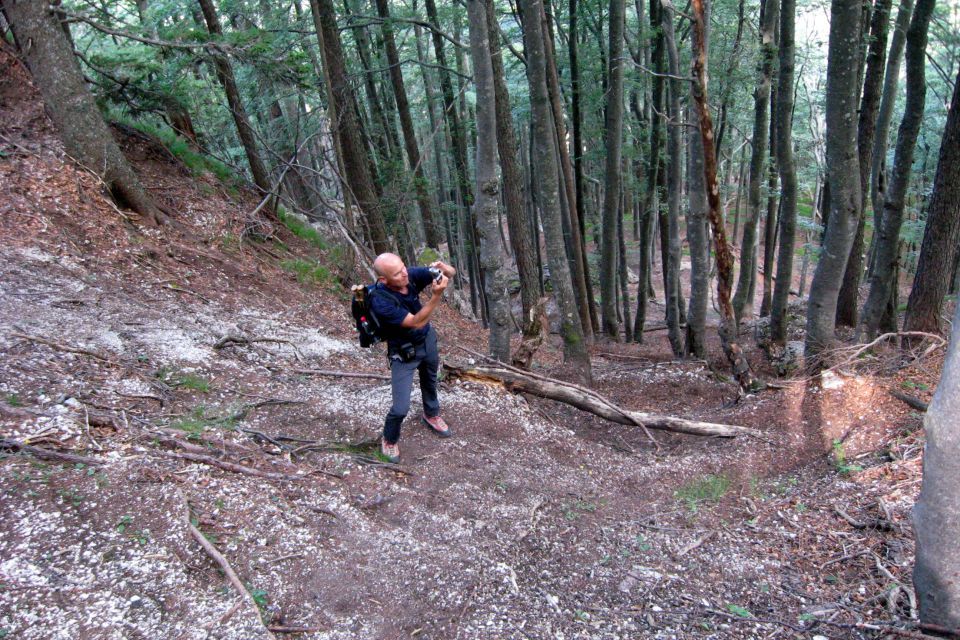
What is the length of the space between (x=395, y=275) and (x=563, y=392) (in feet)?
9.60

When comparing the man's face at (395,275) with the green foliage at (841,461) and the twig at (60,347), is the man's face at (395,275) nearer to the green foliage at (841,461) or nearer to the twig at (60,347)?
the twig at (60,347)

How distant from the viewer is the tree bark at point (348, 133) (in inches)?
405

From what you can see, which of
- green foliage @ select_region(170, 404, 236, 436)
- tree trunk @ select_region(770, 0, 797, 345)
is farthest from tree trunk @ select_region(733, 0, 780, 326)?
green foliage @ select_region(170, 404, 236, 436)

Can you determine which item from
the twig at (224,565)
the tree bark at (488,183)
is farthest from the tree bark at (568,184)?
the twig at (224,565)

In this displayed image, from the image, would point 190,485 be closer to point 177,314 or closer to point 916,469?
point 177,314

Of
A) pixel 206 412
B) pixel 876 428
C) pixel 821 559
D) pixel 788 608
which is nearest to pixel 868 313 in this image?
pixel 876 428

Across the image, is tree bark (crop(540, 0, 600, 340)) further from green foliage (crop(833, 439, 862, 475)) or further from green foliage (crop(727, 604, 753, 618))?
green foliage (crop(727, 604, 753, 618))

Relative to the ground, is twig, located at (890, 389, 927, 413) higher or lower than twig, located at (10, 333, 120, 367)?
lower

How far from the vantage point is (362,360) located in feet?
25.0

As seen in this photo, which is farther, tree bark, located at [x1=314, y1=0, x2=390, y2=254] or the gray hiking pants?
tree bark, located at [x1=314, y1=0, x2=390, y2=254]

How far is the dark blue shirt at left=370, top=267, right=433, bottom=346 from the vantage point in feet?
15.6

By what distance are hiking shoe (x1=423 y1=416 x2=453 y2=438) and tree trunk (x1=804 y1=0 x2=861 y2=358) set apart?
13.9ft

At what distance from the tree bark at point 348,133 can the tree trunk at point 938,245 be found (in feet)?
28.6

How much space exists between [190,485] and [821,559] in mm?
4199
